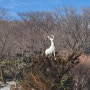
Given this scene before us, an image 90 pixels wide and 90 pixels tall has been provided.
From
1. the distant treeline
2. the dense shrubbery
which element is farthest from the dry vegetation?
the dense shrubbery

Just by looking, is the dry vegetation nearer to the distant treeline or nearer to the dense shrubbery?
the distant treeline

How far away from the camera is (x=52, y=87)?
1476 cm

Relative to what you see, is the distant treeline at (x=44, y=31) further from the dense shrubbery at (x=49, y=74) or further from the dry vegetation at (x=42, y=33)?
the dense shrubbery at (x=49, y=74)

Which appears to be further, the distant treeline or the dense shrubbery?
the distant treeline

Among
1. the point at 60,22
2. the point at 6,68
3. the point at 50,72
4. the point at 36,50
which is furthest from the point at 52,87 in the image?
the point at 60,22

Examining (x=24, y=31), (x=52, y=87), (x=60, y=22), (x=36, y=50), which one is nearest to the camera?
(x=52, y=87)

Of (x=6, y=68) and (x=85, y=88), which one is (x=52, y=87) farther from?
(x=6, y=68)

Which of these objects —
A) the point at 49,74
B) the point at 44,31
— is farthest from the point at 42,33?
the point at 49,74

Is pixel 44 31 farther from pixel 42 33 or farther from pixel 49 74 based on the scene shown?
pixel 49 74

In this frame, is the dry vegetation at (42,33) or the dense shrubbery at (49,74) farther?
the dry vegetation at (42,33)

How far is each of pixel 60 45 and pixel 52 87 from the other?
110ft

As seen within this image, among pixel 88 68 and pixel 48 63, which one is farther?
pixel 88 68

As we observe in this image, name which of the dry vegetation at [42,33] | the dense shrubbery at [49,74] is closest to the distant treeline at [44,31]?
the dry vegetation at [42,33]

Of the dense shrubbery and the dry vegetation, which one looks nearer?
the dense shrubbery
